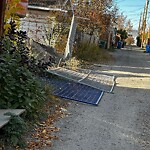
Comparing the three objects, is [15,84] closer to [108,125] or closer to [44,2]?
[108,125]

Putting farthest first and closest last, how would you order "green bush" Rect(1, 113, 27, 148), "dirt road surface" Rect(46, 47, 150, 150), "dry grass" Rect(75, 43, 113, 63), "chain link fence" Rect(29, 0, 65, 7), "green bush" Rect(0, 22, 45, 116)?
"chain link fence" Rect(29, 0, 65, 7)
"dry grass" Rect(75, 43, 113, 63)
"green bush" Rect(0, 22, 45, 116)
"dirt road surface" Rect(46, 47, 150, 150)
"green bush" Rect(1, 113, 27, 148)

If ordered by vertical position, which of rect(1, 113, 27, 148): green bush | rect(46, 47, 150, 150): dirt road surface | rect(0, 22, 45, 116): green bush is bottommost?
rect(46, 47, 150, 150): dirt road surface

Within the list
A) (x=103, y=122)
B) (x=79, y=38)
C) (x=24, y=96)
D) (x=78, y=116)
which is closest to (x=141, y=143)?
(x=103, y=122)

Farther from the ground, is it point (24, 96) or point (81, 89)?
point (24, 96)

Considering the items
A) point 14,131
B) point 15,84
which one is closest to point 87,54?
point 15,84

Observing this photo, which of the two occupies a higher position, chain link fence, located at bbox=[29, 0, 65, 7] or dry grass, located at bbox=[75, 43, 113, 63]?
chain link fence, located at bbox=[29, 0, 65, 7]

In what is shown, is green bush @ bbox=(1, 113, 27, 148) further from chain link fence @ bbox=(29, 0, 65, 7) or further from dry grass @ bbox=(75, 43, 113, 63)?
chain link fence @ bbox=(29, 0, 65, 7)

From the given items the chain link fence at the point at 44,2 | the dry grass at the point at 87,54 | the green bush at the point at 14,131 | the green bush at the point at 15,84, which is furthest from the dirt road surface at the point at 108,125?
the chain link fence at the point at 44,2

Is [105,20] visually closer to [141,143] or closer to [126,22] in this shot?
[141,143]

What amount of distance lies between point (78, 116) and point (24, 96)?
5.13ft

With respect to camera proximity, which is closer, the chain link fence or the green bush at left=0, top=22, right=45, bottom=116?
the green bush at left=0, top=22, right=45, bottom=116

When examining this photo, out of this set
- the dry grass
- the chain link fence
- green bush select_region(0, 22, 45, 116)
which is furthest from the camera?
the chain link fence

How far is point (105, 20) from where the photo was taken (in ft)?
81.7

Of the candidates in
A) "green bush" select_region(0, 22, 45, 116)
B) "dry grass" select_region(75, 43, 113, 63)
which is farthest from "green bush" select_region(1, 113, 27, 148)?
"dry grass" select_region(75, 43, 113, 63)
